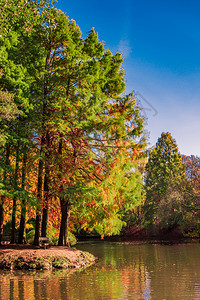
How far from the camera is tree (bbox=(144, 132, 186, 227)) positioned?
39812 millimetres

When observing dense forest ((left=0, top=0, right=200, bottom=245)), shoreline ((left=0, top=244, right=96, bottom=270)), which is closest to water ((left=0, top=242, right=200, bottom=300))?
shoreline ((left=0, top=244, right=96, bottom=270))

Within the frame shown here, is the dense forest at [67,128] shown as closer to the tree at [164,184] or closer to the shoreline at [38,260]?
the shoreline at [38,260]

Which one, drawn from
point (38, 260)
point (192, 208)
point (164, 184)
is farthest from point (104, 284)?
point (164, 184)

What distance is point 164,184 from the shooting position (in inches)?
1811

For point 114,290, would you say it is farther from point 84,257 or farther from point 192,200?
point 192,200

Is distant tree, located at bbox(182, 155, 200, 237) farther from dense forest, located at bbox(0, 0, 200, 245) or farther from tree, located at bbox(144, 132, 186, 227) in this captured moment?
dense forest, located at bbox(0, 0, 200, 245)

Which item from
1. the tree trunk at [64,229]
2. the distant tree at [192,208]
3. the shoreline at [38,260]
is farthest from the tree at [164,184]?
the shoreline at [38,260]

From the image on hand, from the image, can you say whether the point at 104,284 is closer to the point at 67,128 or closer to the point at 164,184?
the point at 67,128

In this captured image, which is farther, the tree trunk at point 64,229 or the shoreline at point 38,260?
the tree trunk at point 64,229

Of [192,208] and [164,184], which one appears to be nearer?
[192,208]

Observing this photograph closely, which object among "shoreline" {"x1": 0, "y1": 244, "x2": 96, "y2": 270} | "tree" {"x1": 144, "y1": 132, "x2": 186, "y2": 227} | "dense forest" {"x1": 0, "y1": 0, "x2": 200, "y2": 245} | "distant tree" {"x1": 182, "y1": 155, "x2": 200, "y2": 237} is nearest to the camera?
"shoreline" {"x1": 0, "y1": 244, "x2": 96, "y2": 270}

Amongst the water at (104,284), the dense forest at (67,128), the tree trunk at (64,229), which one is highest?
the dense forest at (67,128)

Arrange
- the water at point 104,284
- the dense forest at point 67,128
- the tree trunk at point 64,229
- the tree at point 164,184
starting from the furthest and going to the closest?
the tree at point 164,184, the tree trunk at point 64,229, the dense forest at point 67,128, the water at point 104,284

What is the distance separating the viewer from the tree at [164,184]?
39.8 metres
